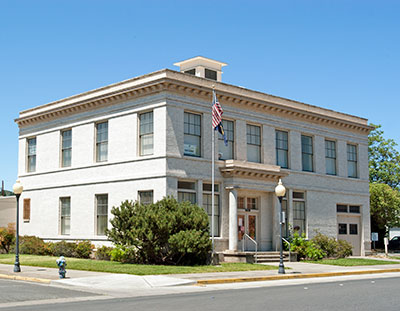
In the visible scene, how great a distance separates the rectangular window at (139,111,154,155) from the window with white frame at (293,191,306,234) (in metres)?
10.0

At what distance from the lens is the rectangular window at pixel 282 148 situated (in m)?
33.2

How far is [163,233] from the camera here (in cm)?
2477

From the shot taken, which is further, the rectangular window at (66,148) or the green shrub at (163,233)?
the rectangular window at (66,148)

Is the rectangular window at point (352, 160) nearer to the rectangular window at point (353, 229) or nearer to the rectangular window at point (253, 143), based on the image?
the rectangular window at point (353, 229)

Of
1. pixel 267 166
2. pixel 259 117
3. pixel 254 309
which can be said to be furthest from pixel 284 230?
pixel 254 309

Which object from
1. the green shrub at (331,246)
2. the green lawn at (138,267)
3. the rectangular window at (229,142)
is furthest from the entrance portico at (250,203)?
the green lawn at (138,267)

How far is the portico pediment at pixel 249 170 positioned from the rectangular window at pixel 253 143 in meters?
1.14

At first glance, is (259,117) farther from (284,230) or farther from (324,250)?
(324,250)

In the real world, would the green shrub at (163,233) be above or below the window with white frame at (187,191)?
below

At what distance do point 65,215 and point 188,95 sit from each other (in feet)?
35.4

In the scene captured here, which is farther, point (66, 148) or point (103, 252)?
point (66, 148)

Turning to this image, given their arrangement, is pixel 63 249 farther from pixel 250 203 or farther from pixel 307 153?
pixel 307 153

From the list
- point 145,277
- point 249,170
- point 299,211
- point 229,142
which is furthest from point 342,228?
point 145,277

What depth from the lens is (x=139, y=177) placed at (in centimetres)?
2855
